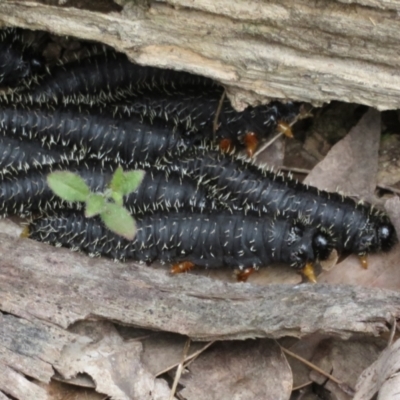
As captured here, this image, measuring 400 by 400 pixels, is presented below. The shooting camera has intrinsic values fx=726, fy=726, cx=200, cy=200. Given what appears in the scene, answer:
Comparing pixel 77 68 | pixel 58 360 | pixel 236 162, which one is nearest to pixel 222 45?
pixel 236 162

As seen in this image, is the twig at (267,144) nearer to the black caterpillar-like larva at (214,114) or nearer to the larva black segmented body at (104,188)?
the black caterpillar-like larva at (214,114)

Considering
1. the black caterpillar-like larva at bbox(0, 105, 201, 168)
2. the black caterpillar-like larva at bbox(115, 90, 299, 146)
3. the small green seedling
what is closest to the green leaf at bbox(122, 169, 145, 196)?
the small green seedling

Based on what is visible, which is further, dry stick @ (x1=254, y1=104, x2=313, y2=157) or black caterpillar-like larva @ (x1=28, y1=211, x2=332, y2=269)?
dry stick @ (x1=254, y1=104, x2=313, y2=157)

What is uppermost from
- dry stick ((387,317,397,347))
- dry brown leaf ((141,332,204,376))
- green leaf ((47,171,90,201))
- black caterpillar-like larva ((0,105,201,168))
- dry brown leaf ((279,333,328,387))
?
dry stick ((387,317,397,347))

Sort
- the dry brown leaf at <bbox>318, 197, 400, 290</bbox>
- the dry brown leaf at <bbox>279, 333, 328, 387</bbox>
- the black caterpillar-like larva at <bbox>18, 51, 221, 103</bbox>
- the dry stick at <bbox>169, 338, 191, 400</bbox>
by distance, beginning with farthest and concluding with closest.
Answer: the black caterpillar-like larva at <bbox>18, 51, 221, 103</bbox> → the dry brown leaf at <bbox>318, 197, 400, 290</bbox> → the dry brown leaf at <bbox>279, 333, 328, 387</bbox> → the dry stick at <bbox>169, 338, 191, 400</bbox>

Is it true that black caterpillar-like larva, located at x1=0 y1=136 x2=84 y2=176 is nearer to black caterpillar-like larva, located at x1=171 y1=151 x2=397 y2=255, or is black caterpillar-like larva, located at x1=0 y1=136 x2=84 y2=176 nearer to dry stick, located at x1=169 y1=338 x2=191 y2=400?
black caterpillar-like larva, located at x1=171 y1=151 x2=397 y2=255

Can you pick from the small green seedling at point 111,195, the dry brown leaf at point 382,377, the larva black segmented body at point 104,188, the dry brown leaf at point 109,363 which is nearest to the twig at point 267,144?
the larva black segmented body at point 104,188

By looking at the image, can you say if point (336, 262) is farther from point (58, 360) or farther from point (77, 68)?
point (77, 68)
